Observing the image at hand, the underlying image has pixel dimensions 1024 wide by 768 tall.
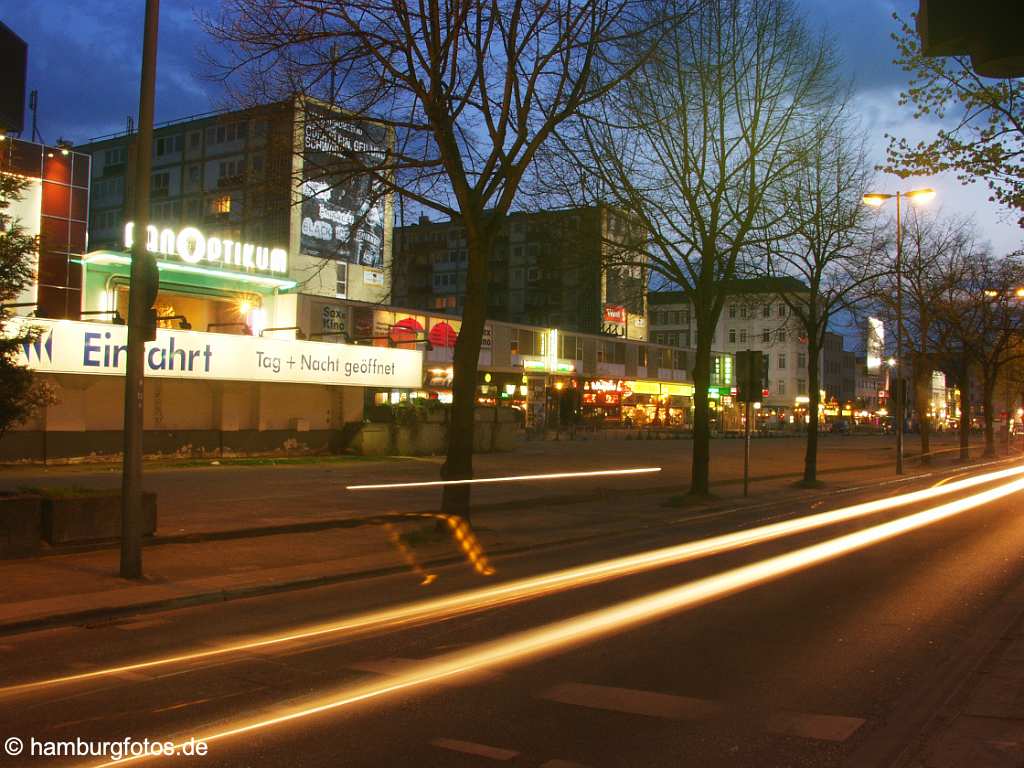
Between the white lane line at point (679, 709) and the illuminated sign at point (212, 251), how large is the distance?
27.5 meters

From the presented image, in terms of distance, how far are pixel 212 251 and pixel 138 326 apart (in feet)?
79.6

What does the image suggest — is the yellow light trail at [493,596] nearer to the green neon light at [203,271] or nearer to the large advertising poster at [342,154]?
the large advertising poster at [342,154]

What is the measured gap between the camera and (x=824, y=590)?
10.7 meters

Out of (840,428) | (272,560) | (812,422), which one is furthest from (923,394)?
(840,428)

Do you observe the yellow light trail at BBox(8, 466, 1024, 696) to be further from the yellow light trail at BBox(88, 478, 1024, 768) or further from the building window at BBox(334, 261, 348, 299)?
the building window at BBox(334, 261, 348, 299)

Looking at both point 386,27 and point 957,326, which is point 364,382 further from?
point 957,326

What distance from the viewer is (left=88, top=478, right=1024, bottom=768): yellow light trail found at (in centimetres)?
616

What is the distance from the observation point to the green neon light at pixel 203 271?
32125 millimetres

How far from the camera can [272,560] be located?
12633 mm

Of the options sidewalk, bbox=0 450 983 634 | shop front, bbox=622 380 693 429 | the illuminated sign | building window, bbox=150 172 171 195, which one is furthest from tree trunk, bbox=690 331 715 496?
building window, bbox=150 172 171 195

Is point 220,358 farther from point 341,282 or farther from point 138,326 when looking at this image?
point 341,282

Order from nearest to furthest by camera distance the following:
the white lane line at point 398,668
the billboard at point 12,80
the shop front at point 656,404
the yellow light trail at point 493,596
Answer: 1. the white lane line at point 398,668
2. the yellow light trail at point 493,596
3. the billboard at point 12,80
4. the shop front at point 656,404

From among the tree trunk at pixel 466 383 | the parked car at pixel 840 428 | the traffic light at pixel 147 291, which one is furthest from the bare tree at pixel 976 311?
the parked car at pixel 840 428

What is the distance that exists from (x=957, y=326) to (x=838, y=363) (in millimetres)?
93367
